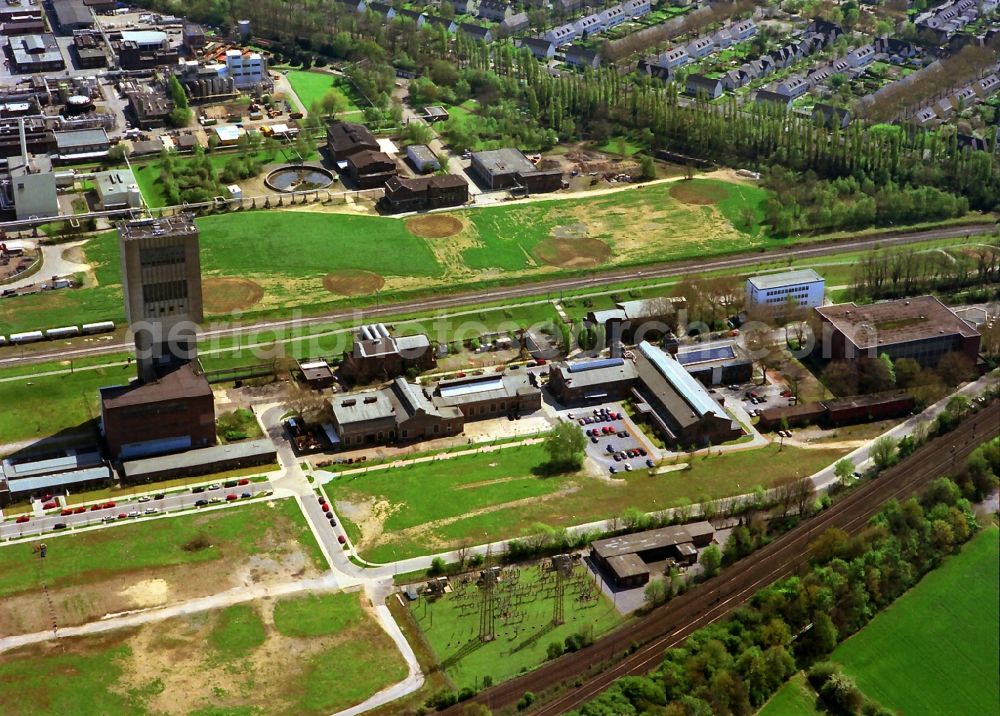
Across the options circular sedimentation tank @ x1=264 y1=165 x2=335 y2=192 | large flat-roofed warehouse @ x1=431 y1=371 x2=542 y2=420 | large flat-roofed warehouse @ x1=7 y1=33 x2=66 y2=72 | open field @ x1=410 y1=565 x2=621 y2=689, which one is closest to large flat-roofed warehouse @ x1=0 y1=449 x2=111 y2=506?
large flat-roofed warehouse @ x1=431 y1=371 x2=542 y2=420

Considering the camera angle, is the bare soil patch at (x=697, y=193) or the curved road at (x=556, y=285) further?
the bare soil patch at (x=697, y=193)

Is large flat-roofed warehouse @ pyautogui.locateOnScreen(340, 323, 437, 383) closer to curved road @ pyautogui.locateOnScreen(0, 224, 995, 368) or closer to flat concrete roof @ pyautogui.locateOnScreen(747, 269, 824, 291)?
curved road @ pyautogui.locateOnScreen(0, 224, 995, 368)

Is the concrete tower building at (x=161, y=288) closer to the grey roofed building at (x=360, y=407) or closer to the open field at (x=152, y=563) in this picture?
the grey roofed building at (x=360, y=407)

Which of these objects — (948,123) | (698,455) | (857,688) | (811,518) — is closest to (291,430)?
(698,455)

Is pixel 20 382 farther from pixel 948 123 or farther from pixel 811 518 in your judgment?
pixel 948 123

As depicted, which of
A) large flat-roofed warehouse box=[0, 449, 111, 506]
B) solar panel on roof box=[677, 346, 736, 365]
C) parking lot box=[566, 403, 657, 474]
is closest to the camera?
large flat-roofed warehouse box=[0, 449, 111, 506]

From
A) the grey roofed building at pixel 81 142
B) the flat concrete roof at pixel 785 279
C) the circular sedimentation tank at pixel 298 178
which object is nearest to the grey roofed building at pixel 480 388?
the flat concrete roof at pixel 785 279
